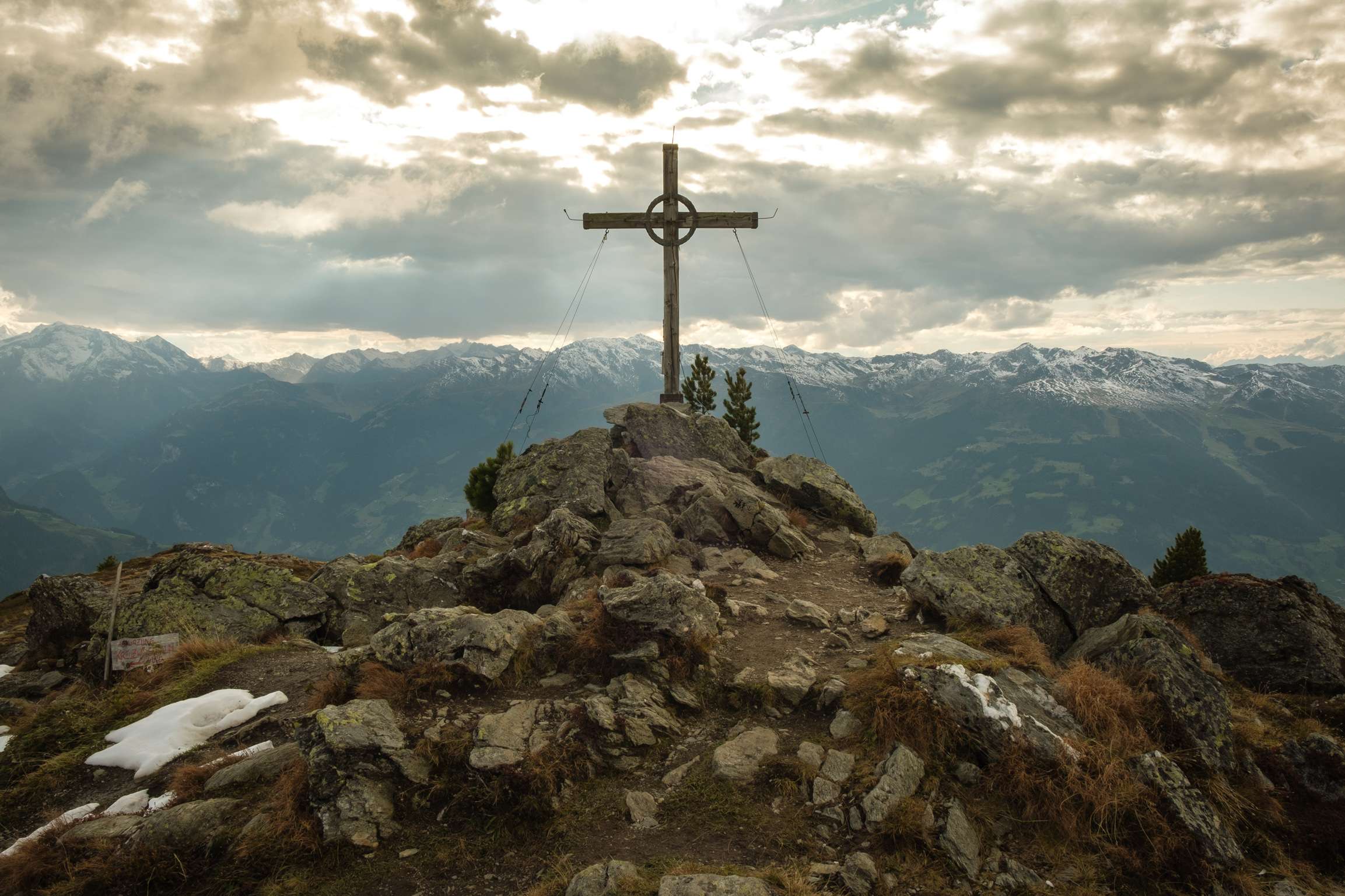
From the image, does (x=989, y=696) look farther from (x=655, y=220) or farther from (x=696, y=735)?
(x=655, y=220)

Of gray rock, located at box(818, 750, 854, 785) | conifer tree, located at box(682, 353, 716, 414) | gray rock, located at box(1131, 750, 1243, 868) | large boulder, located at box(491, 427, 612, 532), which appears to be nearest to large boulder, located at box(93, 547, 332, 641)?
large boulder, located at box(491, 427, 612, 532)

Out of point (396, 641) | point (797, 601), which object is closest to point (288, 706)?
point (396, 641)

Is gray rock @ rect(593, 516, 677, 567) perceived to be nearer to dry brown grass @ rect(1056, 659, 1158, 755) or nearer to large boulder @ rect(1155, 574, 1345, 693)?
dry brown grass @ rect(1056, 659, 1158, 755)

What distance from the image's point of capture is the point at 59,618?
1747cm

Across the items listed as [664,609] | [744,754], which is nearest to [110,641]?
[664,609]

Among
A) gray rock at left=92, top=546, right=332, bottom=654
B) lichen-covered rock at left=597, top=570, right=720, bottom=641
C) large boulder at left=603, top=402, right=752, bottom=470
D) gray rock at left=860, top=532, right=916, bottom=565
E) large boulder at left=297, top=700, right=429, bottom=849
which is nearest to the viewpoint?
large boulder at left=297, top=700, right=429, bottom=849

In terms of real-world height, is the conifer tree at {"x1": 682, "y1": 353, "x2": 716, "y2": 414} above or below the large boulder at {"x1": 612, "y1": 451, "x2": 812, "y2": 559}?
above

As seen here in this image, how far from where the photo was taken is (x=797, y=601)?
14164 millimetres

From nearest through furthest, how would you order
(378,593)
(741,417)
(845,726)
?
(845,726)
(378,593)
(741,417)

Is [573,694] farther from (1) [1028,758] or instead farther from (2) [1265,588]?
(2) [1265,588]

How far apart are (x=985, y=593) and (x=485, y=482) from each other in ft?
68.2

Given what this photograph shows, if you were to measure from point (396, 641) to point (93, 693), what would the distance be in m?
8.69

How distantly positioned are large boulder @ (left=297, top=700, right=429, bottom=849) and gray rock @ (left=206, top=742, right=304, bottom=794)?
0.61 metres

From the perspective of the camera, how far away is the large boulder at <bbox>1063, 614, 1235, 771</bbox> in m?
9.52
